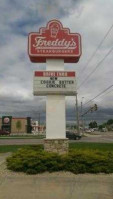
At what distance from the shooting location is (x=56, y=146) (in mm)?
14242

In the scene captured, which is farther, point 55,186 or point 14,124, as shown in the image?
point 14,124

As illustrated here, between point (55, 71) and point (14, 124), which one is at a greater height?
point (14, 124)

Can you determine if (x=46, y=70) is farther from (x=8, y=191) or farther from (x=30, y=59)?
(x=8, y=191)

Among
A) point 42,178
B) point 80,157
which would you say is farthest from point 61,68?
point 42,178

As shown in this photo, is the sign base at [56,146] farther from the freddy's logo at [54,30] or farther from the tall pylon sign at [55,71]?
the freddy's logo at [54,30]

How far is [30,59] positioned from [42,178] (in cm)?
674

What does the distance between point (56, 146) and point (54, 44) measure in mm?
4777

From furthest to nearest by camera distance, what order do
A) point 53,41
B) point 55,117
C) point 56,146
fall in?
point 53,41 → point 55,117 → point 56,146

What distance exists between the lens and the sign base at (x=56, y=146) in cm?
1413

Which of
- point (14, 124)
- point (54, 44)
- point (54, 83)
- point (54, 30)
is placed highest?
point (54, 30)

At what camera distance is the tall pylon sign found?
48.4ft

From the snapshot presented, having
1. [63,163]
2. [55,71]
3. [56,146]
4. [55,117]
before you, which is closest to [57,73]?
[55,71]

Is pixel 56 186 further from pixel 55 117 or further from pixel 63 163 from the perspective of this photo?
pixel 55 117

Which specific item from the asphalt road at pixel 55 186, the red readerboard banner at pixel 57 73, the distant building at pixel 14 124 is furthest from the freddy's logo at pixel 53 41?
the distant building at pixel 14 124
